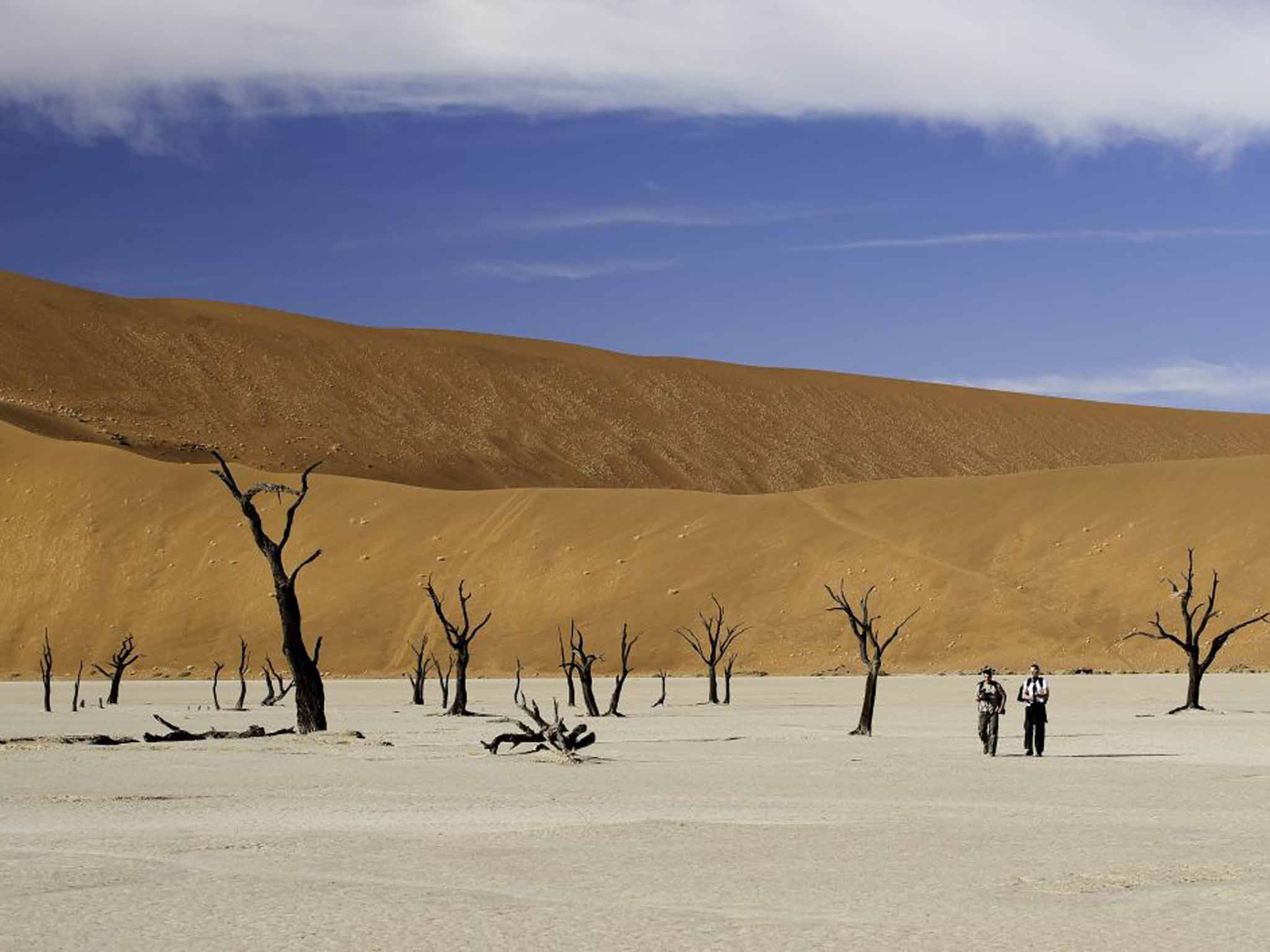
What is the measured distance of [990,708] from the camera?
25.9m

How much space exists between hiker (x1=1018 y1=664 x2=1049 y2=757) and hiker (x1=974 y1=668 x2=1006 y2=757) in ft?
1.02

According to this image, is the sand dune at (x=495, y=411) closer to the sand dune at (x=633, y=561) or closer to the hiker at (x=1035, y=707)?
the sand dune at (x=633, y=561)

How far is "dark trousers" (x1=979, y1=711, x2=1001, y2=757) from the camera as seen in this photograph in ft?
85.7

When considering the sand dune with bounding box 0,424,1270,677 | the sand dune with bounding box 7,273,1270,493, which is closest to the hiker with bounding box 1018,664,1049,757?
the sand dune with bounding box 0,424,1270,677

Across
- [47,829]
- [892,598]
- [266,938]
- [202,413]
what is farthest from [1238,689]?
[202,413]

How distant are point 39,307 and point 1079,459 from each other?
8646cm

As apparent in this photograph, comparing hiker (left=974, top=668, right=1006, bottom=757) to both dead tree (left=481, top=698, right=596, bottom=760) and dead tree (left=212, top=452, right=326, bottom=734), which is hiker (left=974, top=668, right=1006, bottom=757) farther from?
dead tree (left=212, top=452, right=326, bottom=734)

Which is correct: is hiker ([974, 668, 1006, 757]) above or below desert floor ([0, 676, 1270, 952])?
above

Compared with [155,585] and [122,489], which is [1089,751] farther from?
[122,489]

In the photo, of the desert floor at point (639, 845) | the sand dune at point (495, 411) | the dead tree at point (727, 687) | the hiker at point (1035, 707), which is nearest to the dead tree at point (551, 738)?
the desert floor at point (639, 845)

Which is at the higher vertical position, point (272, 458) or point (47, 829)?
point (272, 458)

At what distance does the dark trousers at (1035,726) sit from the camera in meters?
26.0

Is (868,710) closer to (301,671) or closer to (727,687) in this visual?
(301,671)

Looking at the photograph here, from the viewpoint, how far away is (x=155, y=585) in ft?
270
